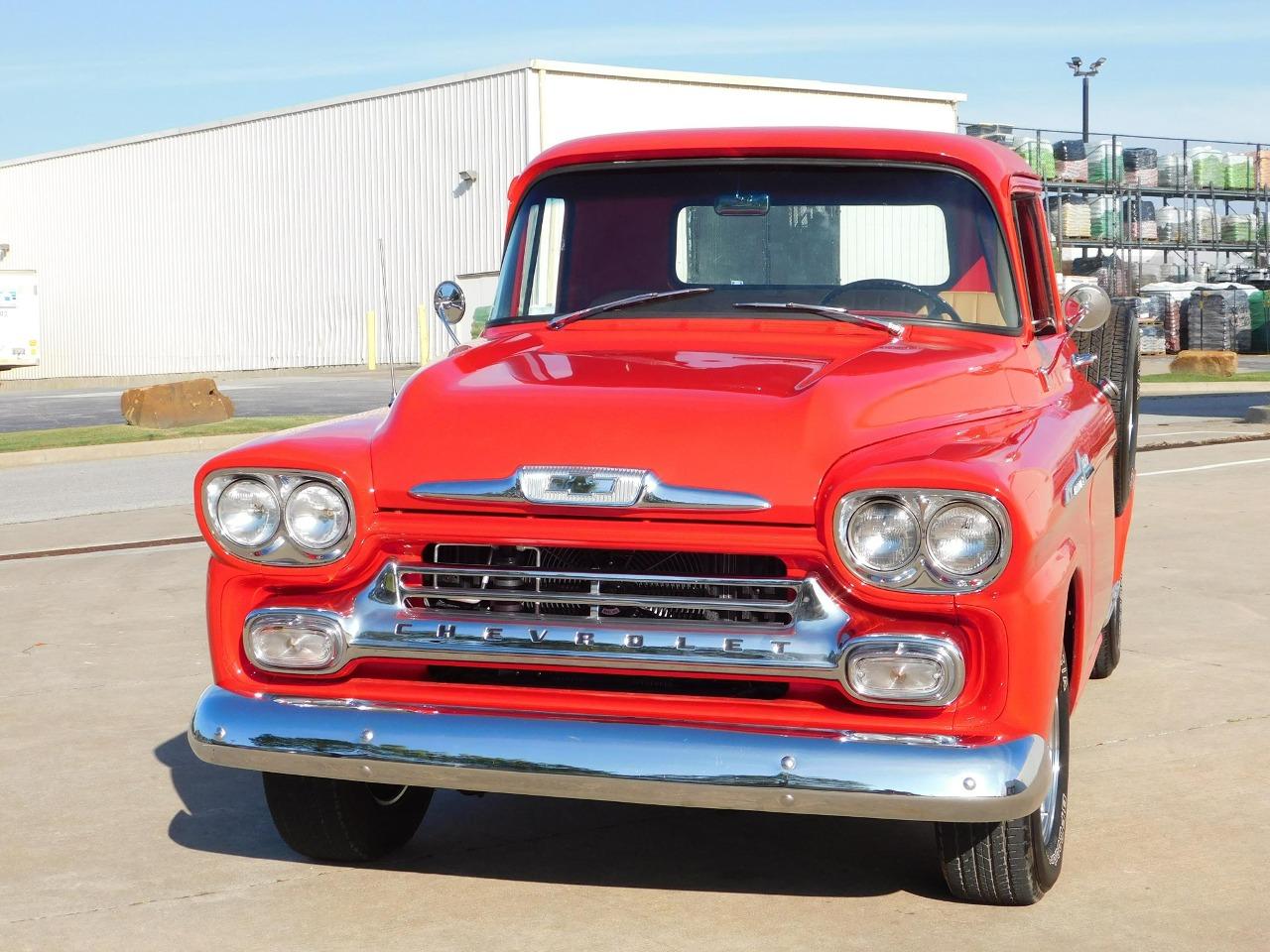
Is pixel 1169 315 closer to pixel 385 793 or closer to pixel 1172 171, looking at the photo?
pixel 1172 171

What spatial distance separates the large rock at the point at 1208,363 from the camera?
29.3 m

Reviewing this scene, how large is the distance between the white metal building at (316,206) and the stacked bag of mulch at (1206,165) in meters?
8.76

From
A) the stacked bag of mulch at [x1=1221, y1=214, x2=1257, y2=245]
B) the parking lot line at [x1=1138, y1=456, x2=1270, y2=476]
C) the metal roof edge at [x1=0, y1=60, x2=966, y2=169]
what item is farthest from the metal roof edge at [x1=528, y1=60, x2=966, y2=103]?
the parking lot line at [x1=1138, y1=456, x2=1270, y2=476]

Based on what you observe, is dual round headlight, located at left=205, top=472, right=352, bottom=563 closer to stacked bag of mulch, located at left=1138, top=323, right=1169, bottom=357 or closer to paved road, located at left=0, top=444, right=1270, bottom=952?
paved road, located at left=0, top=444, right=1270, bottom=952

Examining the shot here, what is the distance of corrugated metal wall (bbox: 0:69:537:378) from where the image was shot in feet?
123

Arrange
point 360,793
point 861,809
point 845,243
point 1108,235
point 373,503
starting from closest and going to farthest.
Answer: point 861,809 → point 373,503 → point 360,793 → point 845,243 → point 1108,235

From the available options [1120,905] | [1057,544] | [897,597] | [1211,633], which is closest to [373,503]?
[897,597]

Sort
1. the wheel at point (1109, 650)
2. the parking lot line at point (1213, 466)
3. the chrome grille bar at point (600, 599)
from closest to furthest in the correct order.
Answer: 1. the chrome grille bar at point (600, 599)
2. the wheel at point (1109, 650)
3. the parking lot line at point (1213, 466)

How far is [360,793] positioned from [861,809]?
4.64 feet

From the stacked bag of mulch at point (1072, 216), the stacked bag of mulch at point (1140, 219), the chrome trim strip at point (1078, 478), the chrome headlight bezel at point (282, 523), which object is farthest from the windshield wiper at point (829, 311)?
the stacked bag of mulch at point (1140, 219)

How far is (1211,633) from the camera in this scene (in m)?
7.30

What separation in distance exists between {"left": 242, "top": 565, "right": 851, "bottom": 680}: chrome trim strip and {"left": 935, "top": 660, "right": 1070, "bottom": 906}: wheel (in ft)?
1.97

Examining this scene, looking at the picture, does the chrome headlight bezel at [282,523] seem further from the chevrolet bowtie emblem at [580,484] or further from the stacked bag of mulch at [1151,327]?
the stacked bag of mulch at [1151,327]

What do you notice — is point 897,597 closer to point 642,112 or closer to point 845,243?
point 845,243
